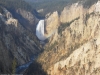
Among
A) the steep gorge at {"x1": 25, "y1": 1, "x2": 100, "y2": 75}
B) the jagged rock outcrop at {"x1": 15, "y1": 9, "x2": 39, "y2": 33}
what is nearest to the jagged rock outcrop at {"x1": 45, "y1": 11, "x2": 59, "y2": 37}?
the jagged rock outcrop at {"x1": 15, "y1": 9, "x2": 39, "y2": 33}

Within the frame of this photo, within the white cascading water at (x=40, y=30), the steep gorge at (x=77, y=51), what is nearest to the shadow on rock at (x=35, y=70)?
the steep gorge at (x=77, y=51)

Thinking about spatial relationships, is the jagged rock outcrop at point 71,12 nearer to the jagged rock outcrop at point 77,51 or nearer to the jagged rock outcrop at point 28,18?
the jagged rock outcrop at point 28,18

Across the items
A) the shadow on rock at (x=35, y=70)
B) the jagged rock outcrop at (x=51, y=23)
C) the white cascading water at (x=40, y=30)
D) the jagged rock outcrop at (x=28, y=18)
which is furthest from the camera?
the jagged rock outcrop at (x=28, y=18)

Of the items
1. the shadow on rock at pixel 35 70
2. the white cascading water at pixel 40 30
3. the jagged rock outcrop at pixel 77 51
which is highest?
the jagged rock outcrop at pixel 77 51

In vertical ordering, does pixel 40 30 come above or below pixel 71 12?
below

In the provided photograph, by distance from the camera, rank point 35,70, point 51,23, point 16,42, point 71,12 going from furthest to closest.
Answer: point 51,23 < point 71,12 < point 16,42 < point 35,70

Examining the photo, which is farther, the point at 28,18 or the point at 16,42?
the point at 28,18

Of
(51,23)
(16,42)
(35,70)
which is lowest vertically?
(16,42)

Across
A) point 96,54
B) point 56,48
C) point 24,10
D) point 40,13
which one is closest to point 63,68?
point 96,54

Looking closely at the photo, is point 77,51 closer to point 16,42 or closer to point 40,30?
point 16,42

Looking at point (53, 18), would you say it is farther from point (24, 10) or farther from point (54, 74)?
point (54, 74)

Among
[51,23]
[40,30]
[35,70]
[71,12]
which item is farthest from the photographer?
[51,23]

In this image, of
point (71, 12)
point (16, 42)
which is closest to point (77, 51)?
point (16, 42)
